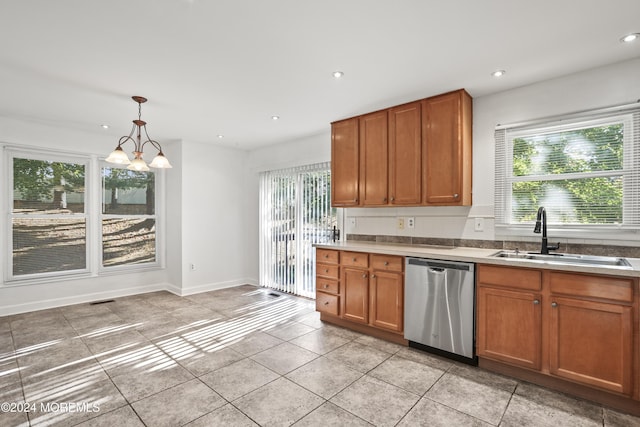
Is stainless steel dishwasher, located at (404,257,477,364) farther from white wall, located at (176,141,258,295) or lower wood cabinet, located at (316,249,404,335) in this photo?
white wall, located at (176,141,258,295)

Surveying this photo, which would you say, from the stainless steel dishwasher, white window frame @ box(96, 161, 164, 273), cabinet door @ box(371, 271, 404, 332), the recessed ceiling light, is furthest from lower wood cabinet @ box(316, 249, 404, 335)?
white window frame @ box(96, 161, 164, 273)

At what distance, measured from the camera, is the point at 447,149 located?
3021 millimetres

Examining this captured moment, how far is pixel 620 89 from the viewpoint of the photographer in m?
2.48

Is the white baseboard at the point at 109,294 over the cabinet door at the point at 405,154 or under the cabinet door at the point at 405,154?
under

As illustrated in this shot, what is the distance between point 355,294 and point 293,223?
2.00 meters

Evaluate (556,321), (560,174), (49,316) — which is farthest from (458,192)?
(49,316)

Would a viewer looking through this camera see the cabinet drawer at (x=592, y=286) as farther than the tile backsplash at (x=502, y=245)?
No

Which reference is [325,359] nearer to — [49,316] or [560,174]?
[560,174]

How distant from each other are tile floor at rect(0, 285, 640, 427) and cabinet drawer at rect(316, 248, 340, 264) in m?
0.74

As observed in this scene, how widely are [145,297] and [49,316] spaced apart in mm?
1146

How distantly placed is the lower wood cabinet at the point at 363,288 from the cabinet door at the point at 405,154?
2.32 ft

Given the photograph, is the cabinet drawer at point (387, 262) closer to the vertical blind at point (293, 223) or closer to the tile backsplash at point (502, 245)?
the tile backsplash at point (502, 245)

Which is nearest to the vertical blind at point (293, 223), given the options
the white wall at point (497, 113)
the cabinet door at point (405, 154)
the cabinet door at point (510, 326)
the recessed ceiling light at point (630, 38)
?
the white wall at point (497, 113)

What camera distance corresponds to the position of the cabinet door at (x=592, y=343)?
1990 millimetres
